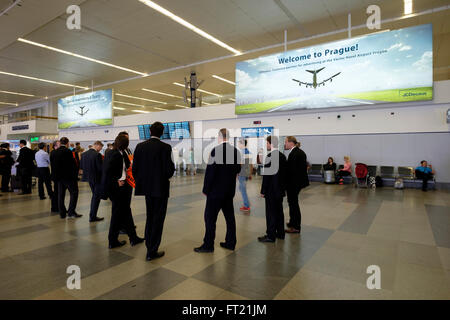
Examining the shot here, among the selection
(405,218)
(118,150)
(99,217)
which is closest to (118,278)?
(118,150)

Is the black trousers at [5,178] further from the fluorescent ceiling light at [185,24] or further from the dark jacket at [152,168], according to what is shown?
the dark jacket at [152,168]

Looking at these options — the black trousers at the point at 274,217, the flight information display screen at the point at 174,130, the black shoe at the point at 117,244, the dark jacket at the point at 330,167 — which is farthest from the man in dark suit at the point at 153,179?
the flight information display screen at the point at 174,130

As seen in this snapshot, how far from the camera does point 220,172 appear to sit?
149 inches

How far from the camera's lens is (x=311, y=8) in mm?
8367

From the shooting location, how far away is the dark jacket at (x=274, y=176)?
14.1ft

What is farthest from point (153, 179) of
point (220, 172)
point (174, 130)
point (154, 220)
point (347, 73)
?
point (174, 130)

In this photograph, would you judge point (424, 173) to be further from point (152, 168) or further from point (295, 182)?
point (152, 168)

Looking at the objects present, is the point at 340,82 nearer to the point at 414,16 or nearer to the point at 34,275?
the point at 414,16

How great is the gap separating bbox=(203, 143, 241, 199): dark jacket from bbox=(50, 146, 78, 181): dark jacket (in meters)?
3.75

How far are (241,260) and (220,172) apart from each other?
4.15 feet

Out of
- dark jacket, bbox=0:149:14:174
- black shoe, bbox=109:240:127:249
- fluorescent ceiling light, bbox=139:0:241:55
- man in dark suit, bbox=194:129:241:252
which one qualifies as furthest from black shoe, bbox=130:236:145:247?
dark jacket, bbox=0:149:14:174

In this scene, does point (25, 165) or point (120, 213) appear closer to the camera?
point (120, 213)

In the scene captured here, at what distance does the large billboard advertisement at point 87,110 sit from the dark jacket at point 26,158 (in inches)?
318

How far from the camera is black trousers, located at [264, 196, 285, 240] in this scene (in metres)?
4.30
